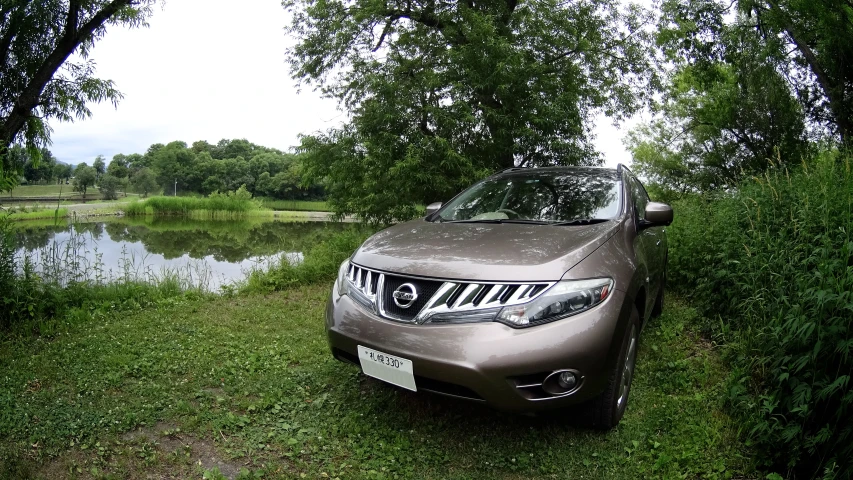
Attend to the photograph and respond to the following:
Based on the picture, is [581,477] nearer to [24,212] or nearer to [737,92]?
[24,212]

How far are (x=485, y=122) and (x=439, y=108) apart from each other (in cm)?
85

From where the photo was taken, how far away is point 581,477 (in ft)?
7.53

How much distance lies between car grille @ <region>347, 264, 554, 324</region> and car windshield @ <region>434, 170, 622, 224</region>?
0.98 m

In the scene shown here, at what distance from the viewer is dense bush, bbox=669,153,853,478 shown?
2141 millimetres

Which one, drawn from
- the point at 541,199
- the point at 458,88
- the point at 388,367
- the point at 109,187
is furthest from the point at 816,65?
the point at 109,187

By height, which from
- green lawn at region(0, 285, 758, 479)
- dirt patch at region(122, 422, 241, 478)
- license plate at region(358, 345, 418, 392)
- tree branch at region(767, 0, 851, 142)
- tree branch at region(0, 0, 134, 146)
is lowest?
dirt patch at region(122, 422, 241, 478)

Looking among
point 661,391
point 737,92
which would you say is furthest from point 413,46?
point 737,92

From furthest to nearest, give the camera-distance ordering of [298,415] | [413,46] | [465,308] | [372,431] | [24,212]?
[413,46], [24,212], [298,415], [372,431], [465,308]

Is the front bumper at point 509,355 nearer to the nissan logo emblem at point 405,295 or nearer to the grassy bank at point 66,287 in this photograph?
the nissan logo emblem at point 405,295

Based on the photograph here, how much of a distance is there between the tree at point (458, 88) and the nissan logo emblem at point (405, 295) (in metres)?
5.72

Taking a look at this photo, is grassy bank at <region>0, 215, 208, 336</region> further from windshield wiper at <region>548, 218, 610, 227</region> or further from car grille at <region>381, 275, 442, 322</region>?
windshield wiper at <region>548, 218, 610, 227</region>

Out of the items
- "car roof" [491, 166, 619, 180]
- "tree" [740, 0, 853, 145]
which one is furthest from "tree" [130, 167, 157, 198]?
"car roof" [491, 166, 619, 180]

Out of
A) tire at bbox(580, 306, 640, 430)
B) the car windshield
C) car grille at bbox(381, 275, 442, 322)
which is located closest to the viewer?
car grille at bbox(381, 275, 442, 322)

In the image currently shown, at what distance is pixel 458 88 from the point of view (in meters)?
8.47
